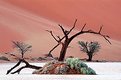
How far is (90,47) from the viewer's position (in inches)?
746

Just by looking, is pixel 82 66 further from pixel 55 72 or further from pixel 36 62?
pixel 36 62

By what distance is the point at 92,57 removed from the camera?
18344mm

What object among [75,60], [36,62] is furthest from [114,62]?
[75,60]

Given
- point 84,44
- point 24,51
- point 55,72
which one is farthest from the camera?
point 84,44

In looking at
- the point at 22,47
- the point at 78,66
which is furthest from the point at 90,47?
the point at 78,66

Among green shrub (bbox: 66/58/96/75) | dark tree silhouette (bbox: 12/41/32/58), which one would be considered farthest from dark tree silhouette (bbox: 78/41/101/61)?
green shrub (bbox: 66/58/96/75)

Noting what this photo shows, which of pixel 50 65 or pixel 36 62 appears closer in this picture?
pixel 50 65

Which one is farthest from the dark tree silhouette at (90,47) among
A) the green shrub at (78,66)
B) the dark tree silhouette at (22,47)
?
the green shrub at (78,66)

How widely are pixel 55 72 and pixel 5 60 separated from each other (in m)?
9.75

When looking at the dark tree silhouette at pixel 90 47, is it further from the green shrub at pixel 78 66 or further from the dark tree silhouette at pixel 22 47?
the green shrub at pixel 78 66

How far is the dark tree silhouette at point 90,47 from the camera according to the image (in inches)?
723

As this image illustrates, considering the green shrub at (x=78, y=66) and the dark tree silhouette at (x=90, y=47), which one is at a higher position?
the dark tree silhouette at (x=90, y=47)

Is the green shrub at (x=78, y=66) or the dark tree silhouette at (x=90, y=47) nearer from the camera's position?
the green shrub at (x=78, y=66)

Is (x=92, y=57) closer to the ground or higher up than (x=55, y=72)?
higher up
